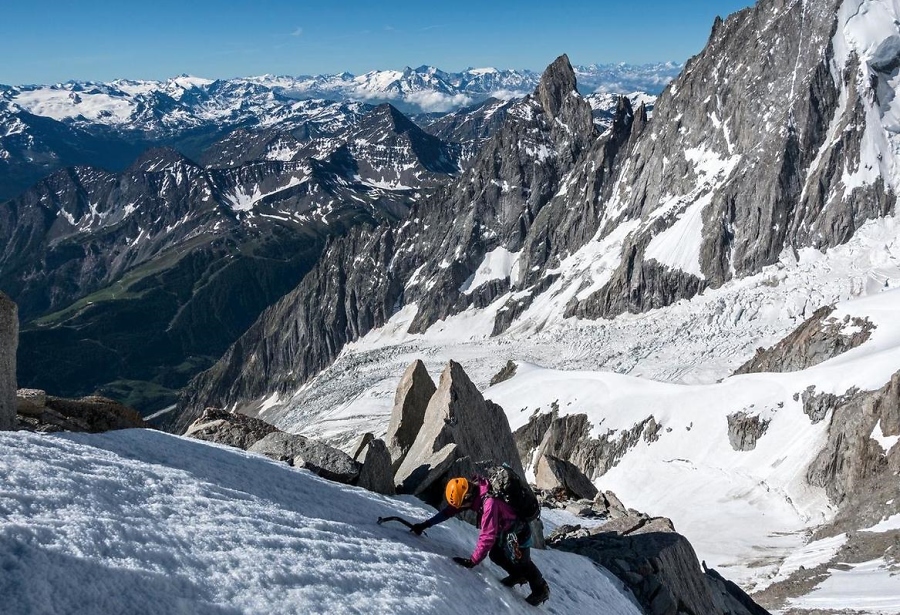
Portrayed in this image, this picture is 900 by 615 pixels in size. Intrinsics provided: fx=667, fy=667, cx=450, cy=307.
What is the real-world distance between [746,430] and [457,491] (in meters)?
60.2

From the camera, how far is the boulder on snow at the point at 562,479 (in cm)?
3888

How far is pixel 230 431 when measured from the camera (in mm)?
22969

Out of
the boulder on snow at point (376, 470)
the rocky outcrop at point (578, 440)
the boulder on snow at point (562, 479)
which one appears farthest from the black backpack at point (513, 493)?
the rocky outcrop at point (578, 440)

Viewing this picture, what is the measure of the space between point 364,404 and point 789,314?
96.3 meters

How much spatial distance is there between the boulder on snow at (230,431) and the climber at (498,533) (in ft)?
31.7

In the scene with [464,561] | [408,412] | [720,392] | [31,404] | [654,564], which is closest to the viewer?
[464,561]

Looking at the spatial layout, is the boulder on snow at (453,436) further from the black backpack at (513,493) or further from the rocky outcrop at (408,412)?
the black backpack at (513,493)

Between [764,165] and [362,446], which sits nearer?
[362,446]

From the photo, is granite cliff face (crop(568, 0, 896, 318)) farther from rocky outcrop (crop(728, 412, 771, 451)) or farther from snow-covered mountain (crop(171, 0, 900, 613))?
rocky outcrop (crop(728, 412, 771, 451))

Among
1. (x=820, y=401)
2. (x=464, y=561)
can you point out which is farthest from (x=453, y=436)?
(x=820, y=401)

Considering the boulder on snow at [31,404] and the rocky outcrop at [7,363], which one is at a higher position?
the rocky outcrop at [7,363]

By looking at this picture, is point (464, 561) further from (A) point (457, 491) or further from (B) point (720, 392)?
(B) point (720, 392)

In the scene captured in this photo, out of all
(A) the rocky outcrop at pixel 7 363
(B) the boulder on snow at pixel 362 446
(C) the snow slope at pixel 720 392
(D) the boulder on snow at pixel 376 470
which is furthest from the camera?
(C) the snow slope at pixel 720 392

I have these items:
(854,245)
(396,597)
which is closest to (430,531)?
(396,597)
